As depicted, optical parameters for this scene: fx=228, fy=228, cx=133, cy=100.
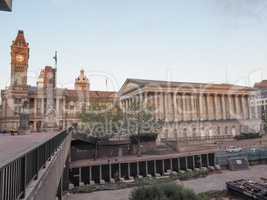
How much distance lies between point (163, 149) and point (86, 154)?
16276 millimetres

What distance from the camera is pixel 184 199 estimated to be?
1923cm

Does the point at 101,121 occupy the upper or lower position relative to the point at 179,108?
lower

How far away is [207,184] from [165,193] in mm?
15508

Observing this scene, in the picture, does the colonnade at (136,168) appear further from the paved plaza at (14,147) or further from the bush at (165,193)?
the paved plaza at (14,147)

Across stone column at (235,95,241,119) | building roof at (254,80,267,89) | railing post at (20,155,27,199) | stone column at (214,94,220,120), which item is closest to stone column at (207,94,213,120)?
stone column at (214,94,220,120)

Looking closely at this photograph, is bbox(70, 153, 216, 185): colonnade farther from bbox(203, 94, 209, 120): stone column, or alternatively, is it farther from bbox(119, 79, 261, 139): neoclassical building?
bbox(203, 94, 209, 120): stone column

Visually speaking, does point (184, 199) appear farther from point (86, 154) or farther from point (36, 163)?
point (86, 154)

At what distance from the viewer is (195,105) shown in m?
86.1

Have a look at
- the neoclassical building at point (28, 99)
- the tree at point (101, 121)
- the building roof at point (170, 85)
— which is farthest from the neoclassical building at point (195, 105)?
the tree at point (101, 121)


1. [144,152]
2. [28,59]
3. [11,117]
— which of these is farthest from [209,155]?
[28,59]

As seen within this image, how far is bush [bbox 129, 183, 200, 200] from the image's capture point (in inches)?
772

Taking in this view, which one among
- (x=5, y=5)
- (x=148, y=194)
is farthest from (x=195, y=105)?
(x=5, y=5)

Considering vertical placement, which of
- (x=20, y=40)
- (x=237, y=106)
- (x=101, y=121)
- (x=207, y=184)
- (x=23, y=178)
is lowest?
(x=207, y=184)

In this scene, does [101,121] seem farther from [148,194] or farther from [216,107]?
[216,107]
